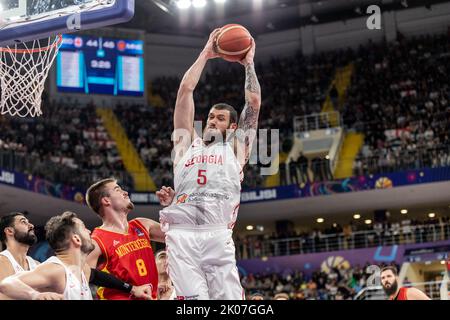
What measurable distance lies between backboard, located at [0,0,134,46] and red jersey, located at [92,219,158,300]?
1986mm

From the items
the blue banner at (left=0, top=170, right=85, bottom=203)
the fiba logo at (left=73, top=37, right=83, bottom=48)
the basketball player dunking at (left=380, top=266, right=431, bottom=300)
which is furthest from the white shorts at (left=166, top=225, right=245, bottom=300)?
the fiba logo at (left=73, top=37, right=83, bottom=48)

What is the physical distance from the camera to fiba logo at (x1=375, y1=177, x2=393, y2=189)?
20.2 meters

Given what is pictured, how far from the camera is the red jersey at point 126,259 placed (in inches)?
211

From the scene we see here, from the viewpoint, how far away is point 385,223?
2161cm

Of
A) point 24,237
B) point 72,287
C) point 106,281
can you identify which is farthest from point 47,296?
point 24,237

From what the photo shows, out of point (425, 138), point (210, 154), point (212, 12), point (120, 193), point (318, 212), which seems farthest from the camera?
point (212, 12)

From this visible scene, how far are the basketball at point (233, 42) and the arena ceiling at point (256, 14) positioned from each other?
20250 millimetres

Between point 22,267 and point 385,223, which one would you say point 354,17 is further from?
point 22,267

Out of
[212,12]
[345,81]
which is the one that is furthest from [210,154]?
[212,12]

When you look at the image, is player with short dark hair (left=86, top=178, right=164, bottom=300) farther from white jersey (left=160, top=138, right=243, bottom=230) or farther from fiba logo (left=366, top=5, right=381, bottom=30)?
fiba logo (left=366, top=5, right=381, bottom=30)

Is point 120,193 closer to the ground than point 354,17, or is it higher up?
closer to the ground

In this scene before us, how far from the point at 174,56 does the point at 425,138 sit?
11.2 metres

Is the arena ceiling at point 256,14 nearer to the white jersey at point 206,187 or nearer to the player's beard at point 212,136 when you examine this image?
the player's beard at point 212,136

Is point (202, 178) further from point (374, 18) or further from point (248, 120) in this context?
point (374, 18)
